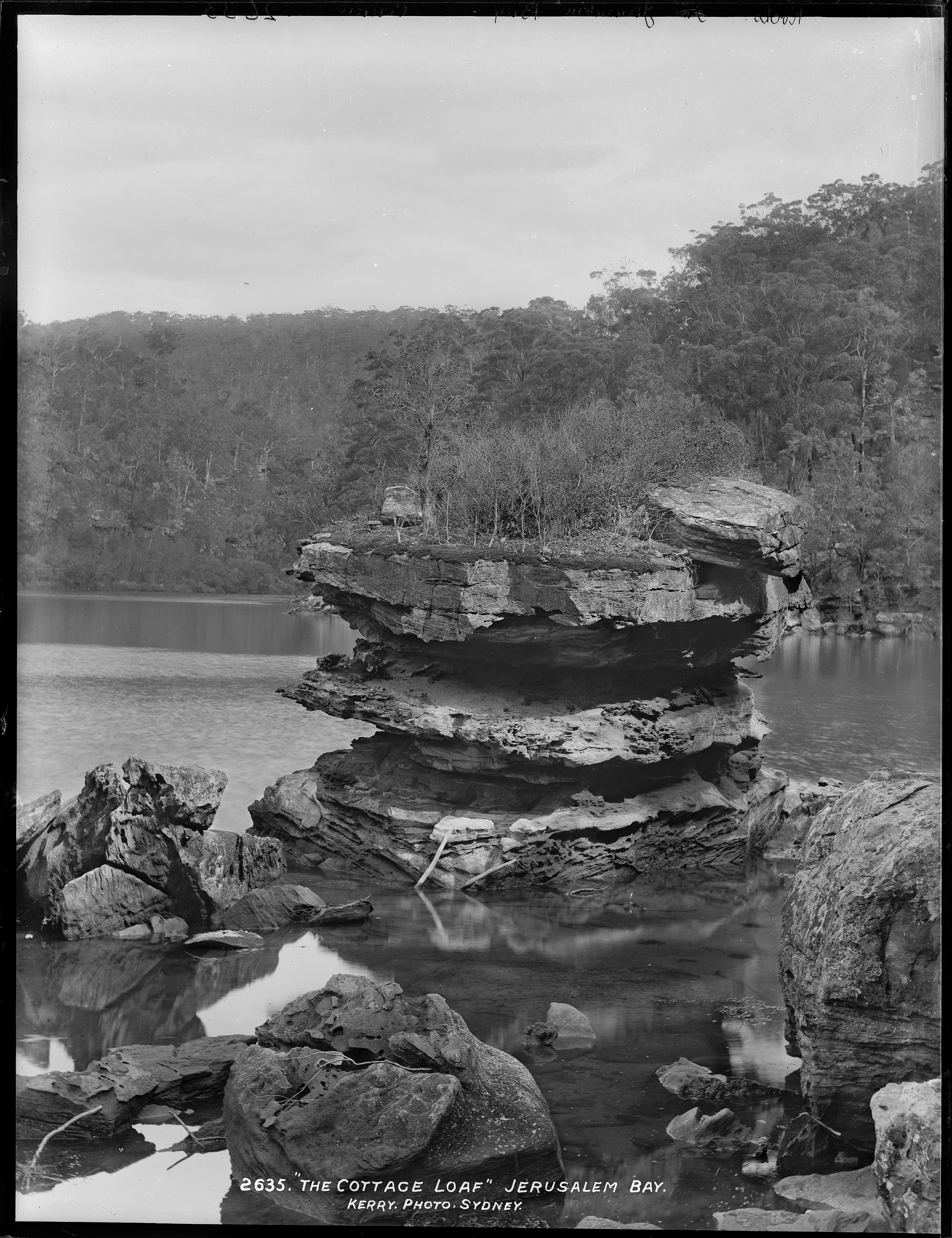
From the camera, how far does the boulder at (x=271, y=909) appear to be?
11.5 m

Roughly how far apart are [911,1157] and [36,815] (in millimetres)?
8806

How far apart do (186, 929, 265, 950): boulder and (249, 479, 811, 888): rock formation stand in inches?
109

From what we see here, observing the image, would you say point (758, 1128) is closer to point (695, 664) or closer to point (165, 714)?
point (695, 664)

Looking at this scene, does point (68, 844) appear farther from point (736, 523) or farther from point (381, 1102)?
point (736, 523)

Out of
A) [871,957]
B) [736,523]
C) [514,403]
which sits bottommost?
[871,957]

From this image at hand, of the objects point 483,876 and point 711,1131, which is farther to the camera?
point 483,876

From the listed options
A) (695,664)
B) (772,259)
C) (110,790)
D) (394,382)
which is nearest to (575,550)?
(695,664)

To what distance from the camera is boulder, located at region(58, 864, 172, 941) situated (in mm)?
10953

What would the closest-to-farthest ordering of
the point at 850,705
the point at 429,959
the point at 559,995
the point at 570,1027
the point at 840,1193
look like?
the point at 840,1193 < the point at 570,1027 < the point at 559,995 < the point at 429,959 < the point at 850,705

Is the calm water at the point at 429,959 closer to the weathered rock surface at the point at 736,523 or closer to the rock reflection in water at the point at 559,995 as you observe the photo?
the rock reflection in water at the point at 559,995

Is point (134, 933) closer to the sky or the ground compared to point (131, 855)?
closer to the ground

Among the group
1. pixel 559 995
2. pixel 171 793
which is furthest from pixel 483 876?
pixel 171 793

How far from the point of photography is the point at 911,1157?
537 centimetres

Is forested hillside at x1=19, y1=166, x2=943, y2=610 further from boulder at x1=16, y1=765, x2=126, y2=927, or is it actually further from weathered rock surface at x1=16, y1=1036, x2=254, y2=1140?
weathered rock surface at x1=16, y1=1036, x2=254, y2=1140
